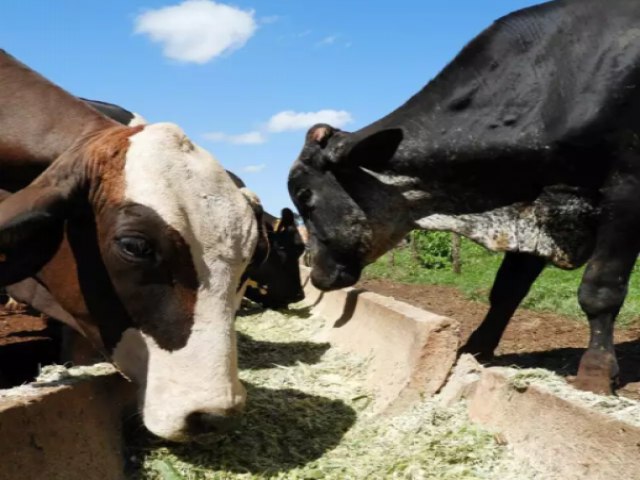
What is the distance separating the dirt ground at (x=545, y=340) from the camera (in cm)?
460

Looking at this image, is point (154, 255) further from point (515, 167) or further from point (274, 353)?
point (274, 353)

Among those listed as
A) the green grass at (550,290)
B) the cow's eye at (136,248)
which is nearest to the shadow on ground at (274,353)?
the cow's eye at (136,248)

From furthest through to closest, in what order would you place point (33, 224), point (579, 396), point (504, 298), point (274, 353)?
1. point (274, 353)
2. point (504, 298)
3. point (579, 396)
4. point (33, 224)

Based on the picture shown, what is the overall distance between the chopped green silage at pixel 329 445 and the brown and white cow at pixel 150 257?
32cm

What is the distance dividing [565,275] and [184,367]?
9.28 meters

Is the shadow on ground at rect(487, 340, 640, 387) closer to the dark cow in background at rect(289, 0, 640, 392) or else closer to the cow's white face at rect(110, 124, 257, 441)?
the dark cow in background at rect(289, 0, 640, 392)

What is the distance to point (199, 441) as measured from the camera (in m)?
2.98

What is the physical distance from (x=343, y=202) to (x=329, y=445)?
80.4 inches

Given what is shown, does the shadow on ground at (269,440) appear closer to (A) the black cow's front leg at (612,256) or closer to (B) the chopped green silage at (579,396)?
(B) the chopped green silage at (579,396)

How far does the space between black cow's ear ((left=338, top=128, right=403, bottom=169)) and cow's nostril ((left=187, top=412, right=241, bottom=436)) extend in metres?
2.36

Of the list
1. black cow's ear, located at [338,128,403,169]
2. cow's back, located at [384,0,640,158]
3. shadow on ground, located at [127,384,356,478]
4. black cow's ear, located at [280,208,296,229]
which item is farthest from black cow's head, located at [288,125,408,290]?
black cow's ear, located at [280,208,296,229]

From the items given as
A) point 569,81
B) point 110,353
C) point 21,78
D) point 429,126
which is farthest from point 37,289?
point 569,81

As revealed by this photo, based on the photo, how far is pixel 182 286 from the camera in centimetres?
285

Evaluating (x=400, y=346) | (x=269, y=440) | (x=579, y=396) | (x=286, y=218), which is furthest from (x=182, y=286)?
(x=286, y=218)
